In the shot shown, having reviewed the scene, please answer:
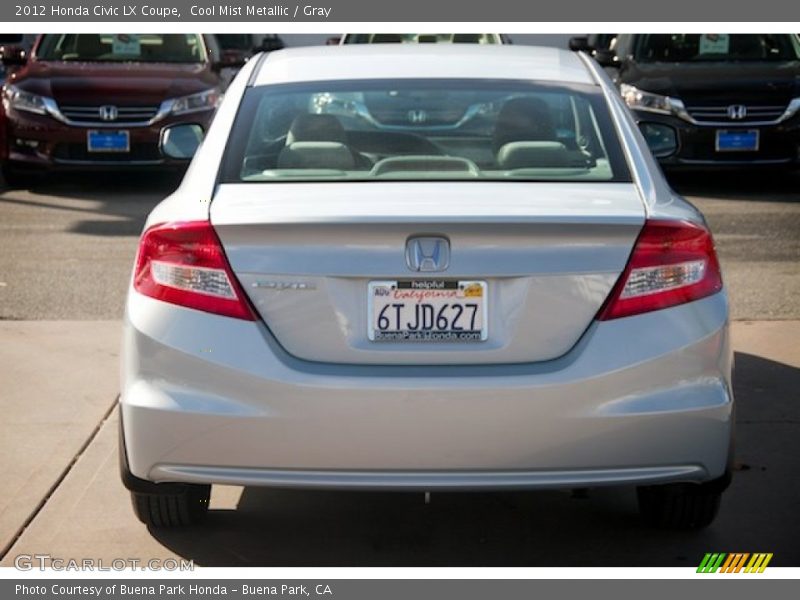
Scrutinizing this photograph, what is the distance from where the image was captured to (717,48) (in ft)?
48.9

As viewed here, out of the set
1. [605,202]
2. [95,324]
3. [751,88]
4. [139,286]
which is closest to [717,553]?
[605,202]

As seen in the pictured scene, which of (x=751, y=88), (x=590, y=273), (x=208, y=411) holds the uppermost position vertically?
(x=590, y=273)

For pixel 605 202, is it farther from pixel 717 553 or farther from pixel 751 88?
Result: pixel 751 88

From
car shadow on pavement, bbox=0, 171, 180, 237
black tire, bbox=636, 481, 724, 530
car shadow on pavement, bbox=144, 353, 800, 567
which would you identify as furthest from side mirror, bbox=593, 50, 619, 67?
black tire, bbox=636, 481, 724, 530

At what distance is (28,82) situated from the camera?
14.2m

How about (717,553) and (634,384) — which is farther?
(717,553)

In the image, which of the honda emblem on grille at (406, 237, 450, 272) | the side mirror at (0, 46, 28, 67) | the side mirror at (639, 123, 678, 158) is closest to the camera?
the honda emblem on grille at (406, 237, 450, 272)

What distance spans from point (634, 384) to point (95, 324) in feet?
15.0

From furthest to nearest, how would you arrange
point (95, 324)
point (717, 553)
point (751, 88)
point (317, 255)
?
point (751, 88), point (95, 324), point (717, 553), point (317, 255)

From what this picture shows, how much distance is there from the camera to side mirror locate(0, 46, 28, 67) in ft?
47.2

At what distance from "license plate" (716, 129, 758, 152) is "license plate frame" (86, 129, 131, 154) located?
16.7ft

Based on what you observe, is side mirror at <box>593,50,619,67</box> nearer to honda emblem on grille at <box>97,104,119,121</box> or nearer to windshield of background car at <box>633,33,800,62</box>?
windshield of background car at <box>633,33,800,62</box>

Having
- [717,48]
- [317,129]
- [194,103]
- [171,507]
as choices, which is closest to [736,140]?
[717,48]

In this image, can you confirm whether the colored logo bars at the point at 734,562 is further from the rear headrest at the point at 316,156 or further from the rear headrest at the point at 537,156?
the rear headrest at the point at 316,156
